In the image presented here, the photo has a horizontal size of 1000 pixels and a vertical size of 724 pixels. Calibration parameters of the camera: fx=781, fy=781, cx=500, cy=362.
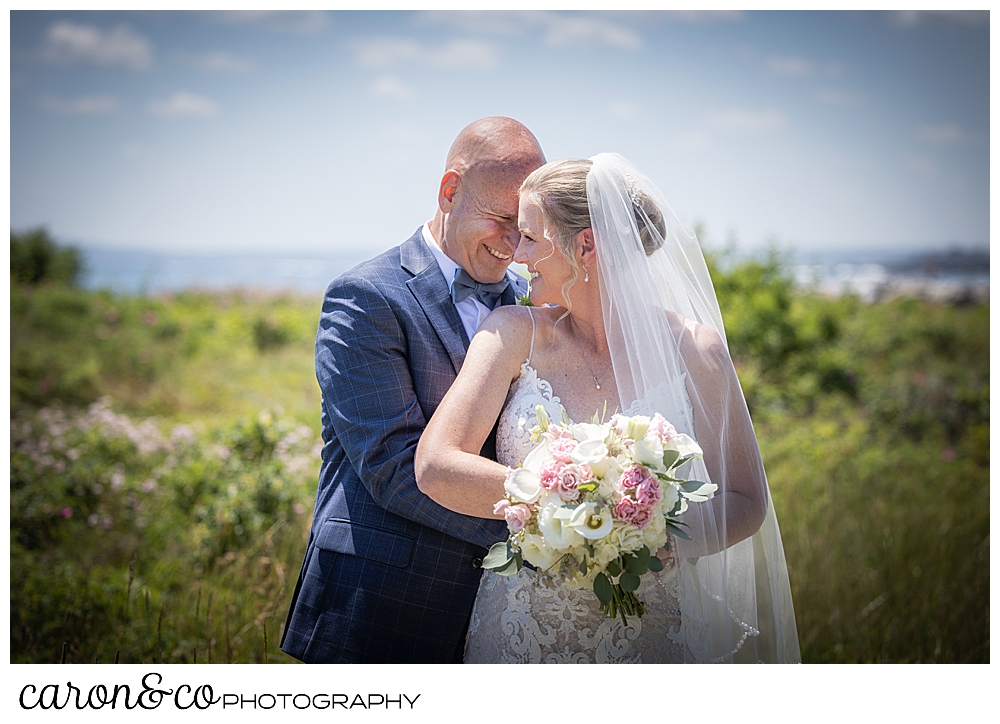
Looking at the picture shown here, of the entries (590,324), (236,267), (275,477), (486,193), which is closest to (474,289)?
(486,193)

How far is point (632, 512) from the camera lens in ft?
6.07

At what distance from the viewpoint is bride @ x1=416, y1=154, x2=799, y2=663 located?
2.26m

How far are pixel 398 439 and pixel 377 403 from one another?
13 centimetres

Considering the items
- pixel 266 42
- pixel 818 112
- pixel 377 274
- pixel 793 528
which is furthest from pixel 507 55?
pixel 377 274

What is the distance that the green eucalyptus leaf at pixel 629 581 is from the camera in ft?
6.30

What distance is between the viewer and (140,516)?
5.14 m

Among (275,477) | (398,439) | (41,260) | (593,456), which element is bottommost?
(41,260)

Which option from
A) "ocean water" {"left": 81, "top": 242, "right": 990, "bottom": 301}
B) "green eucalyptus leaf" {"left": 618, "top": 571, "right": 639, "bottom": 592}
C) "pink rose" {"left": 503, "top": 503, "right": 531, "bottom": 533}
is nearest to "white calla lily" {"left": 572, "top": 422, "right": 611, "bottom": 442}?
"pink rose" {"left": 503, "top": 503, "right": 531, "bottom": 533}

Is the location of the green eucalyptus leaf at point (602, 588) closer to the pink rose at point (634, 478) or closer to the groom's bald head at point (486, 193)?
the pink rose at point (634, 478)

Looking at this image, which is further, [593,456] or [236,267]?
[236,267]

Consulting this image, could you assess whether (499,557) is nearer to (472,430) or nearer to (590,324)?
(472,430)

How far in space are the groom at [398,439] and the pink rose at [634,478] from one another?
2.08 feet

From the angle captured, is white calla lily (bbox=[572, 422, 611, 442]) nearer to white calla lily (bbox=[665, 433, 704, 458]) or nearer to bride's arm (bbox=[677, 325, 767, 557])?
white calla lily (bbox=[665, 433, 704, 458])
